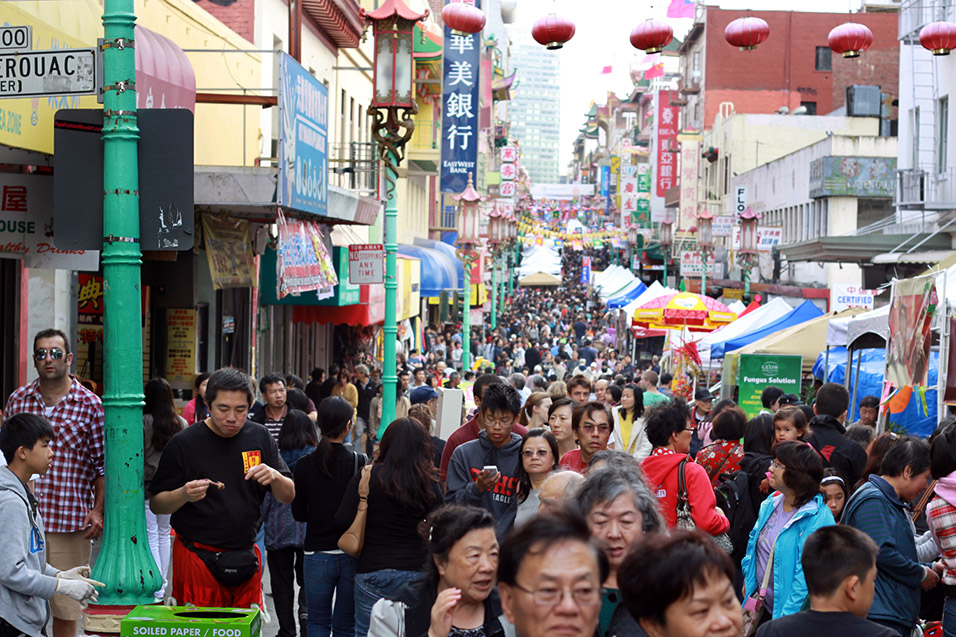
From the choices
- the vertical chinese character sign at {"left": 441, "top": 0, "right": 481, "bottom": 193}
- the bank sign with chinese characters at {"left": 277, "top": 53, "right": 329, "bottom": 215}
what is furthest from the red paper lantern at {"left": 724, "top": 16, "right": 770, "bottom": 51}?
the vertical chinese character sign at {"left": 441, "top": 0, "right": 481, "bottom": 193}

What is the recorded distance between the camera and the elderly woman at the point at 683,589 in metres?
3.25

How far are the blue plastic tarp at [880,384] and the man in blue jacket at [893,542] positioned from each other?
5249mm

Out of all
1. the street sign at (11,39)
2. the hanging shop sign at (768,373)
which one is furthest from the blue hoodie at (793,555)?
the hanging shop sign at (768,373)

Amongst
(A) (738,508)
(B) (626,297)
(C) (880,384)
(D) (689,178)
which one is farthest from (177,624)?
(D) (689,178)

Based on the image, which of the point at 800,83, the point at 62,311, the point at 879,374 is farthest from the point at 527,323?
the point at 62,311

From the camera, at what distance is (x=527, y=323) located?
175 ft

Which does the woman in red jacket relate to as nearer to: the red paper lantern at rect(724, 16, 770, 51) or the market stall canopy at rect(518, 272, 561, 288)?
the red paper lantern at rect(724, 16, 770, 51)

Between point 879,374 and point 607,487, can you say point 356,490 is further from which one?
point 879,374

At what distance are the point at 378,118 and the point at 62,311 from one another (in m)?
4.34

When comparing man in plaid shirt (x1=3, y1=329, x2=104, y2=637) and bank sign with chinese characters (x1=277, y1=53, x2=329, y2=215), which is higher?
bank sign with chinese characters (x1=277, y1=53, x2=329, y2=215)

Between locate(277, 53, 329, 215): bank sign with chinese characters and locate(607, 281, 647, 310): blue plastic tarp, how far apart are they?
28.1 meters

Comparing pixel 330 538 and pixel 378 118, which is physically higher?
pixel 378 118

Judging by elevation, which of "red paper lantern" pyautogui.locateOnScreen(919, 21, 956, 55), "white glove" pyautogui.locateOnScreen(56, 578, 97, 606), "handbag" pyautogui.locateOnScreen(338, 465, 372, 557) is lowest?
"white glove" pyautogui.locateOnScreen(56, 578, 97, 606)

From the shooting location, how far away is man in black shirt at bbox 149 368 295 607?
6422 mm
